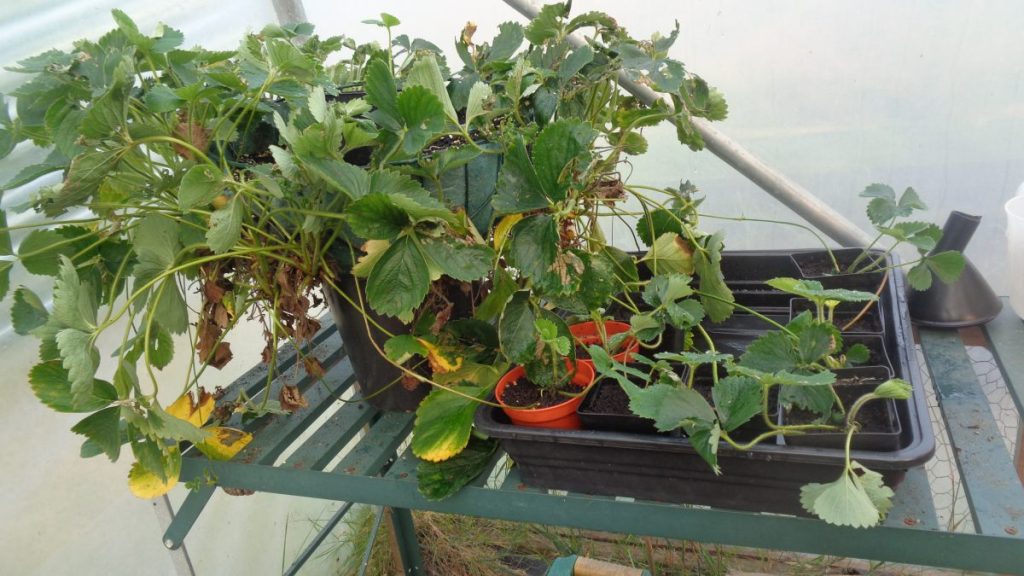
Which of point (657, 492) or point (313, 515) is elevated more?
point (657, 492)

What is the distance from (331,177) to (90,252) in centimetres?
30

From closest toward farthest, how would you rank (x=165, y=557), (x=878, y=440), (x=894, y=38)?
(x=878, y=440) < (x=894, y=38) < (x=165, y=557)

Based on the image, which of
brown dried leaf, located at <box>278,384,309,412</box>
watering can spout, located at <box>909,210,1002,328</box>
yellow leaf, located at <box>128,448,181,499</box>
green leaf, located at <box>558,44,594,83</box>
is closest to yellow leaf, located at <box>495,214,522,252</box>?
green leaf, located at <box>558,44,594,83</box>

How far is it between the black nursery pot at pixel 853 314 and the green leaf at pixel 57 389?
1.89 ft

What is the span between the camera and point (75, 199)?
1.84ft

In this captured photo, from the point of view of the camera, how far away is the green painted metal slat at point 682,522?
0.49m

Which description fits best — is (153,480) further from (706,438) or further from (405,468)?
(706,438)

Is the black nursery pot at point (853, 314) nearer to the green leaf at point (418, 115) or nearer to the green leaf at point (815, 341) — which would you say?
the green leaf at point (815, 341)

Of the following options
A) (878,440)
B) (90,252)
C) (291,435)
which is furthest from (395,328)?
(878,440)

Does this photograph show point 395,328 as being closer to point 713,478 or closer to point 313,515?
point 713,478

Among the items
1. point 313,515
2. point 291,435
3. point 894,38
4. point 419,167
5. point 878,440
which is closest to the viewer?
point 878,440

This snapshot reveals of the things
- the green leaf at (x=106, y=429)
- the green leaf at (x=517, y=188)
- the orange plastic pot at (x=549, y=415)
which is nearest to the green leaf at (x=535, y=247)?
the green leaf at (x=517, y=188)

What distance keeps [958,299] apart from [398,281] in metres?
0.62

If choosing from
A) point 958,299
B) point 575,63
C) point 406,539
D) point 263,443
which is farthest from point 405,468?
point 406,539
